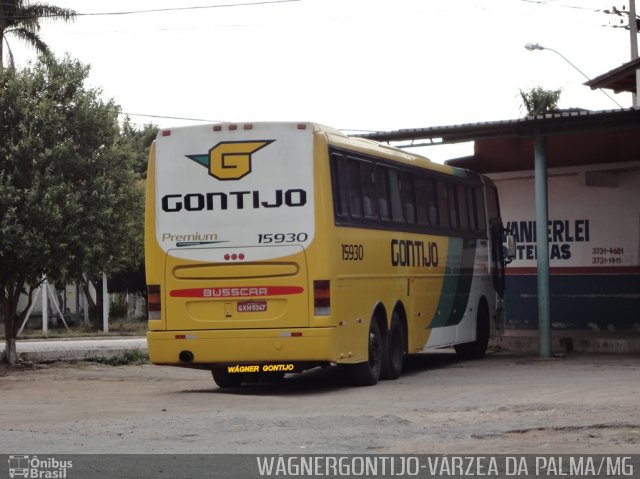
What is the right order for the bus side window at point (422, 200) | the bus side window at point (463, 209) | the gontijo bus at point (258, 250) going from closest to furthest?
the gontijo bus at point (258, 250) → the bus side window at point (422, 200) → the bus side window at point (463, 209)

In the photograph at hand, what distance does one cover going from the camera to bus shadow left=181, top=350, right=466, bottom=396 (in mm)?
18141

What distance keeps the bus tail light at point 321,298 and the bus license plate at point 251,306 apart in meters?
0.66

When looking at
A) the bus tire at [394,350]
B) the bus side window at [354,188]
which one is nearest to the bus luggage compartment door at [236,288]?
the bus side window at [354,188]

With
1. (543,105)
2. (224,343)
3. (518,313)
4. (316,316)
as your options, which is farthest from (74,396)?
(543,105)

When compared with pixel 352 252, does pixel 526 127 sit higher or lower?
higher

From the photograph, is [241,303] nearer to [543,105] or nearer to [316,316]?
[316,316]

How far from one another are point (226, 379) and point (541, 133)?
771 centimetres

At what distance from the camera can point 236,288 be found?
17.3 metres

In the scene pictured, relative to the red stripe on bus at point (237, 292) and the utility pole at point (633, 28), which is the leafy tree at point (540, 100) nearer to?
the utility pole at point (633, 28)

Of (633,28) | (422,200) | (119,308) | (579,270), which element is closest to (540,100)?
(633,28)

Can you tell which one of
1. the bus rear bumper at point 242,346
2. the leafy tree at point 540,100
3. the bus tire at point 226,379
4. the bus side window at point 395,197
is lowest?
the bus tire at point 226,379

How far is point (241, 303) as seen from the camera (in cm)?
1730

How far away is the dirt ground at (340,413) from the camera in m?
11.8

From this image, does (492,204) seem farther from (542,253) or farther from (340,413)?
(340,413)
